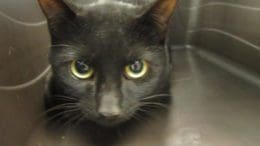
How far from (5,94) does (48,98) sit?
0.15 m

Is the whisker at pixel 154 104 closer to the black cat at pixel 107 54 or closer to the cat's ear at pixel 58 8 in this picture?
the black cat at pixel 107 54

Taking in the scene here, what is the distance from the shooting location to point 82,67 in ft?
3.23

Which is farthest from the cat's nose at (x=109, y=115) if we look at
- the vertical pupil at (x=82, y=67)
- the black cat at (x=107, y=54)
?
the vertical pupil at (x=82, y=67)

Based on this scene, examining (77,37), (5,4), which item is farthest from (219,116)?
A: (5,4)

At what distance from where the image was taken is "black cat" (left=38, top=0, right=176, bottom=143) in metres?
0.95

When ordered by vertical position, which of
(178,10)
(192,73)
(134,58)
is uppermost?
(134,58)

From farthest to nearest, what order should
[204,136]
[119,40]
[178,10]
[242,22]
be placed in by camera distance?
[178,10]
[242,22]
[204,136]
[119,40]

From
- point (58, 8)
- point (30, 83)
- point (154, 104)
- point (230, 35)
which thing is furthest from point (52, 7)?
point (230, 35)

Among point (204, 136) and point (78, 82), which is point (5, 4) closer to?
point (78, 82)

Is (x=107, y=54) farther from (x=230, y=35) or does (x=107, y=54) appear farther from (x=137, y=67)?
(x=230, y=35)

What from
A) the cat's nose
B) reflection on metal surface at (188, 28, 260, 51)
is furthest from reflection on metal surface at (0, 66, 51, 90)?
reflection on metal surface at (188, 28, 260, 51)

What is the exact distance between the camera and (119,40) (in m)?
Answer: 0.96

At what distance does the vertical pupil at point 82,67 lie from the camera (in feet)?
3.22

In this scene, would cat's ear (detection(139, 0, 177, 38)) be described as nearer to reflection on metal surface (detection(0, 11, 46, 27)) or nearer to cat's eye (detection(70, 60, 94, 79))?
cat's eye (detection(70, 60, 94, 79))
